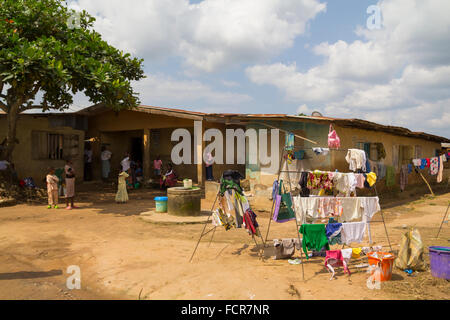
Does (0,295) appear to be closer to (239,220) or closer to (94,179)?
(239,220)

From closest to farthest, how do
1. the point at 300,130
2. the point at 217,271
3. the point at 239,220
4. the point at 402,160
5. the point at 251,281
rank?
1. the point at 251,281
2. the point at 217,271
3. the point at 239,220
4. the point at 300,130
5. the point at 402,160

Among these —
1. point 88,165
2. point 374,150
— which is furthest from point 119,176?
point 374,150

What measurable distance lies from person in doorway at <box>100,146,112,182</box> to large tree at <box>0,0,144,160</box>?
12.0ft

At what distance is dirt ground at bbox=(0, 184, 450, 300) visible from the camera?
4.49 m

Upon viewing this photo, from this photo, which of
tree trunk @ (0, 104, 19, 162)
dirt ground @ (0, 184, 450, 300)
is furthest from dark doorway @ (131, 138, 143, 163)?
dirt ground @ (0, 184, 450, 300)

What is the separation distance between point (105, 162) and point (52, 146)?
2.39 m

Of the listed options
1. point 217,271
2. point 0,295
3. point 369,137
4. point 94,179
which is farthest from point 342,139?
point 94,179

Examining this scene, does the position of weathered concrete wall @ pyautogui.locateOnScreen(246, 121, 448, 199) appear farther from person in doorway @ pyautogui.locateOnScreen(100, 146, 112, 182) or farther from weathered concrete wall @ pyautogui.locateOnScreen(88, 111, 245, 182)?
person in doorway @ pyautogui.locateOnScreen(100, 146, 112, 182)

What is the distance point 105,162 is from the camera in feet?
54.0

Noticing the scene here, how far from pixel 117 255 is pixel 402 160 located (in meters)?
14.8

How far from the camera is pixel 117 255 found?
616cm
